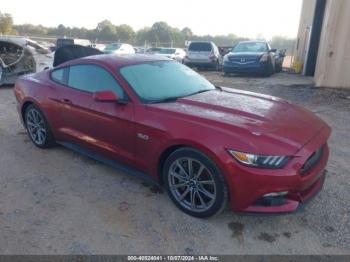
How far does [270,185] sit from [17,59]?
9.65 metres

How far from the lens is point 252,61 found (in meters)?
13.1

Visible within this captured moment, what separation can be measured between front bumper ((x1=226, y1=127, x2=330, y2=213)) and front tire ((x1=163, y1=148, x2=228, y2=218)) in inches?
5.4

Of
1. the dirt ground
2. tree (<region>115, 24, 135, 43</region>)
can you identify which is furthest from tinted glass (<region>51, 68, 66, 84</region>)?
tree (<region>115, 24, 135, 43</region>)

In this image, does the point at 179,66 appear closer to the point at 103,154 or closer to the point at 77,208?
the point at 103,154

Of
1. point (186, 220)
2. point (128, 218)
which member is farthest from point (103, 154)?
point (186, 220)

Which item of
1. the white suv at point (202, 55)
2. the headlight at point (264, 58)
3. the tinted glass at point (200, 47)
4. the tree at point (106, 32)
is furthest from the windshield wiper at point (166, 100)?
the tree at point (106, 32)

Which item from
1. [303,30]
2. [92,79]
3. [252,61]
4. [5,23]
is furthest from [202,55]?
[5,23]

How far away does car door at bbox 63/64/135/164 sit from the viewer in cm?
344

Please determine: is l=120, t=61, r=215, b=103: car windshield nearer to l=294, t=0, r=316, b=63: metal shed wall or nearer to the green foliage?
l=294, t=0, r=316, b=63: metal shed wall

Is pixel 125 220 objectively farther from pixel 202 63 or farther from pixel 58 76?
pixel 202 63

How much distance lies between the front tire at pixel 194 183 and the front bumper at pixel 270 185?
5.4 inches

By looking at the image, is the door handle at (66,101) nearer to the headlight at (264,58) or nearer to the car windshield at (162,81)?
the car windshield at (162,81)

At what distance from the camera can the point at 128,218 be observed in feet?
10.2

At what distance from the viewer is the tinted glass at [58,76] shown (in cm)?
434
